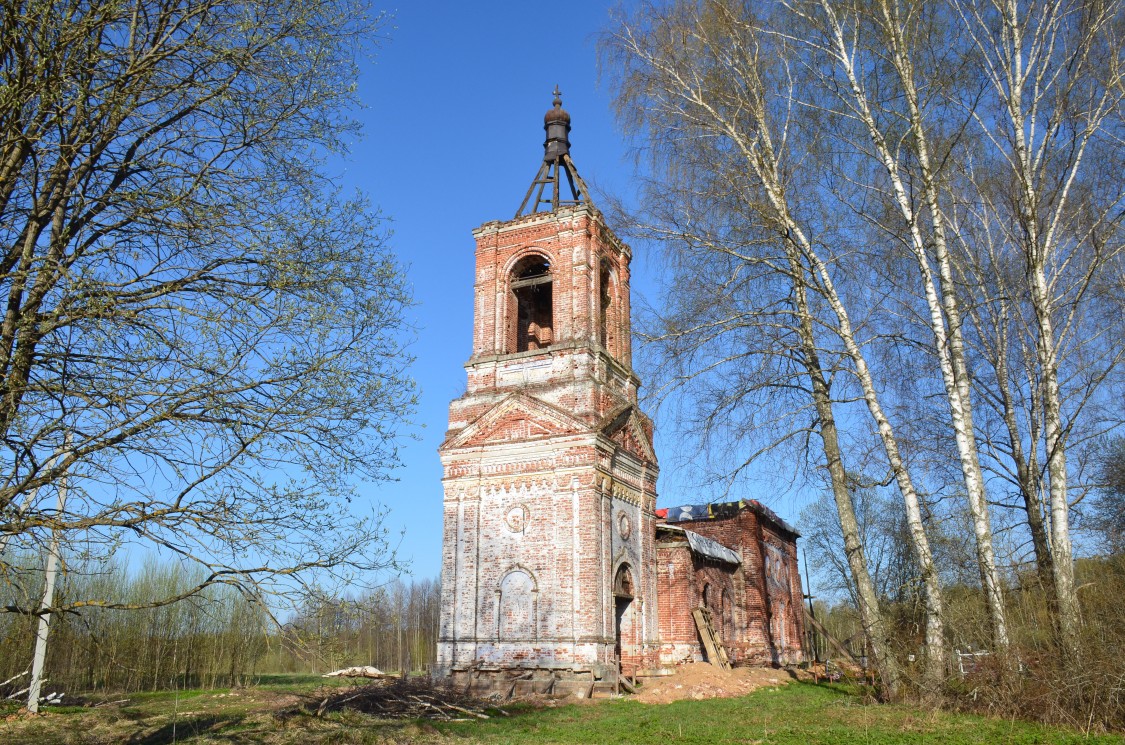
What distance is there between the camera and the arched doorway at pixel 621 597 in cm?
1861

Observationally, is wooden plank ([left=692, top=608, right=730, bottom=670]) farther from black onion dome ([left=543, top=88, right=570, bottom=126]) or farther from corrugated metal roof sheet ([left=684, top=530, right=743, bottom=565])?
black onion dome ([left=543, top=88, right=570, bottom=126])

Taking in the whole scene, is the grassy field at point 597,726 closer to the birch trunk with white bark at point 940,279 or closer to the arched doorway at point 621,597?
the birch trunk with white bark at point 940,279

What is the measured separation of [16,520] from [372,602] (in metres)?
2.69

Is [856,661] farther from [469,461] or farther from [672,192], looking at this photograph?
[469,461]

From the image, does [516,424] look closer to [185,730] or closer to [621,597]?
[621,597]

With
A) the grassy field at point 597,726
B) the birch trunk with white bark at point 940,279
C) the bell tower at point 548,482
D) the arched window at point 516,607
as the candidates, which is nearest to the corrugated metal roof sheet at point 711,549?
the bell tower at point 548,482

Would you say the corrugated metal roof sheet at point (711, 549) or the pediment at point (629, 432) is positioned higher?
the pediment at point (629, 432)

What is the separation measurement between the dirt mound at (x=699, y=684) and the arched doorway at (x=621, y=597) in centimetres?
124

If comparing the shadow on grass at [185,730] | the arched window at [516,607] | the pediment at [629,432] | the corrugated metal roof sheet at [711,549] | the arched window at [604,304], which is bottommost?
the shadow on grass at [185,730]

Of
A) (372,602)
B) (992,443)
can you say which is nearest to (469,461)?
(992,443)

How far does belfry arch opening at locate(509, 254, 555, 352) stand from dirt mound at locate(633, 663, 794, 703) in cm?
872

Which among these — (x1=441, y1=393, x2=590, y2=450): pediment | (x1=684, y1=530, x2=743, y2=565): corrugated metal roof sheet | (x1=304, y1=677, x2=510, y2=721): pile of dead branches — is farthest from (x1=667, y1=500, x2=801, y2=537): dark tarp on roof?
(x1=304, y1=677, x2=510, y2=721): pile of dead branches

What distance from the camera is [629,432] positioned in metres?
20.4

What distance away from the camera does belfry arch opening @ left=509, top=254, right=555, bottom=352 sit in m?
20.9
